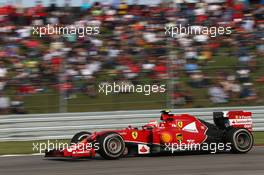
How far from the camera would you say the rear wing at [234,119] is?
401 inches

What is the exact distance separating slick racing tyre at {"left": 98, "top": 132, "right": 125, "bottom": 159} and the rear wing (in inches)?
84.8

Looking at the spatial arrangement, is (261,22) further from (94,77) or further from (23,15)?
(23,15)

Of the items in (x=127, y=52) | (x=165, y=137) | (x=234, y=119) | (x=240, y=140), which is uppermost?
(x=127, y=52)

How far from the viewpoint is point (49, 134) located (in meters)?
13.1

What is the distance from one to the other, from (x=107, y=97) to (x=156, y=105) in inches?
51.8

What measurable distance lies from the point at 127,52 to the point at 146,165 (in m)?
5.60

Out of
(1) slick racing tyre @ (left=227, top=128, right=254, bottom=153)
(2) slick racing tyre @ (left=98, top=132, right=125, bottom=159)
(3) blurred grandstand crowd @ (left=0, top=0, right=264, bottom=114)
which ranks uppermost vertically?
(3) blurred grandstand crowd @ (left=0, top=0, right=264, bottom=114)

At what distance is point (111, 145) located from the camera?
8930 mm

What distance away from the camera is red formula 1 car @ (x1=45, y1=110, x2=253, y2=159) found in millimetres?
8867

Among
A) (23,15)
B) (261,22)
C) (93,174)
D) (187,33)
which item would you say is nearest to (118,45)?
(187,33)

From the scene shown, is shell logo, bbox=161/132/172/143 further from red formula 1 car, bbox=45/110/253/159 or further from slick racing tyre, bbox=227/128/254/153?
slick racing tyre, bbox=227/128/254/153

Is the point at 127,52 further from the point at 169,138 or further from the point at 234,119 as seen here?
the point at 169,138

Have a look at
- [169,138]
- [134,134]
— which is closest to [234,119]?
[169,138]

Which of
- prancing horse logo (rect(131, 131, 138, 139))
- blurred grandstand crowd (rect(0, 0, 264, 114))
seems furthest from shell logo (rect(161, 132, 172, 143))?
blurred grandstand crowd (rect(0, 0, 264, 114))
